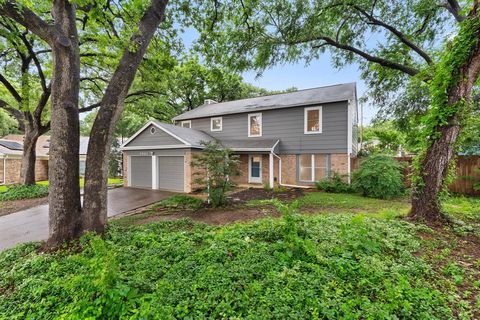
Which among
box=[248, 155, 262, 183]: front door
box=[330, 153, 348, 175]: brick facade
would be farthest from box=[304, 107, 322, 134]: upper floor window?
box=[248, 155, 262, 183]: front door

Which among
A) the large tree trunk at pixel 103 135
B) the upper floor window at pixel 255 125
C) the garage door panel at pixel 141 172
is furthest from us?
the upper floor window at pixel 255 125

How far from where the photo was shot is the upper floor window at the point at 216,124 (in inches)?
575

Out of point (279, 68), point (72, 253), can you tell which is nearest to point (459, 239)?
point (72, 253)

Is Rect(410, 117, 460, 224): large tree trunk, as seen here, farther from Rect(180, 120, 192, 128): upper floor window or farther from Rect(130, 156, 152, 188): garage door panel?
Rect(180, 120, 192, 128): upper floor window

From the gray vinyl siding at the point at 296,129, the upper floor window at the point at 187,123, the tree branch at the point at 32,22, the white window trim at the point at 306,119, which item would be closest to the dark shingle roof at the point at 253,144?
the gray vinyl siding at the point at 296,129

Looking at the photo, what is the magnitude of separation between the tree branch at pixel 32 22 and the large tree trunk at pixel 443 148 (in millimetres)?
7831

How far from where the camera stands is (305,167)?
39.8 ft

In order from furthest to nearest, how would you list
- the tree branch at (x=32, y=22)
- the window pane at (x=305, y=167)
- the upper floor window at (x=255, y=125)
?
the upper floor window at (x=255, y=125), the window pane at (x=305, y=167), the tree branch at (x=32, y=22)

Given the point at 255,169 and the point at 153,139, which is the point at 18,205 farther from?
the point at 255,169

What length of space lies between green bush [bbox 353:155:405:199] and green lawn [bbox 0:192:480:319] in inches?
208

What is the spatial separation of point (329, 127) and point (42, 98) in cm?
1533

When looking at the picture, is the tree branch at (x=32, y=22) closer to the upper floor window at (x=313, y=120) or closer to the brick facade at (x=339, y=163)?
the upper floor window at (x=313, y=120)

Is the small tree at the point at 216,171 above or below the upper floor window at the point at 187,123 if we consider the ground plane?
below

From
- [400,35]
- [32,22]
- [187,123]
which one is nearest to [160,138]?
[187,123]
